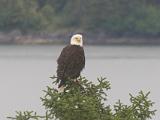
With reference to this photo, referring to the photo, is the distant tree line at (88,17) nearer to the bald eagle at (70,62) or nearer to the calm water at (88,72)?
the calm water at (88,72)

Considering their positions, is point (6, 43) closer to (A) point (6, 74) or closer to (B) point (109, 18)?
(B) point (109, 18)

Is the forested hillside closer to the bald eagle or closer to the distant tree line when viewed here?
the distant tree line

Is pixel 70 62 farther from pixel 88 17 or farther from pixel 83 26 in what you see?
pixel 88 17

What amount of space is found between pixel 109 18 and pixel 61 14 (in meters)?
5.87

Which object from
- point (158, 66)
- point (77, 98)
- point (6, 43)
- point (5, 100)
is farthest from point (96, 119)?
point (6, 43)

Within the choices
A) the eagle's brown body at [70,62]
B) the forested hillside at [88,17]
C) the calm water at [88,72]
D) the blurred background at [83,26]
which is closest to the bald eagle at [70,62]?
the eagle's brown body at [70,62]

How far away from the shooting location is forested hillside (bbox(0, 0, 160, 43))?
104 m

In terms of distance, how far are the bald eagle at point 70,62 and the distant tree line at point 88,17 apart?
9215 centimetres

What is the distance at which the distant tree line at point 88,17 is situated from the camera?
342ft

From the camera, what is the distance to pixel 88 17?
10681 centimetres

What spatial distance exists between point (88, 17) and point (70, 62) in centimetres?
9623

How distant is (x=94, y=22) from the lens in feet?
349

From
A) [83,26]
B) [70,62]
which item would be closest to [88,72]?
[83,26]

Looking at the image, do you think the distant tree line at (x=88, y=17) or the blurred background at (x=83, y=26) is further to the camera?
the distant tree line at (x=88, y=17)
